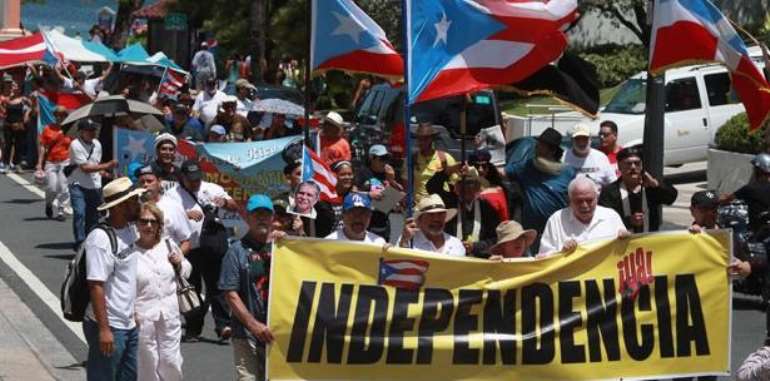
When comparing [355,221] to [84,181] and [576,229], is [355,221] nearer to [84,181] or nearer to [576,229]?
[576,229]

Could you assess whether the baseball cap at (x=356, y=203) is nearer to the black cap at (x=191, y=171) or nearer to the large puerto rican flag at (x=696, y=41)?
the large puerto rican flag at (x=696, y=41)

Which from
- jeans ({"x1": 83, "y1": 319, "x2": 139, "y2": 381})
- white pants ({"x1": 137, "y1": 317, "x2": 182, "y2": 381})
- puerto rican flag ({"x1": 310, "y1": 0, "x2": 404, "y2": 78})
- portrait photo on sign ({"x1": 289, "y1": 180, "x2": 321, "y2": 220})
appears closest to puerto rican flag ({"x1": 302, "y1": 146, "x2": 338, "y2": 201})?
portrait photo on sign ({"x1": 289, "y1": 180, "x2": 321, "y2": 220})

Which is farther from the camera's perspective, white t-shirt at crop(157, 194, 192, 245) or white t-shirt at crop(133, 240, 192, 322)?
white t-shirt at crop(157, 194, 192, 245)

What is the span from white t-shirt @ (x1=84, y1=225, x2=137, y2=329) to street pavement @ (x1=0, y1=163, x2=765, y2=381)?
8.34 ft

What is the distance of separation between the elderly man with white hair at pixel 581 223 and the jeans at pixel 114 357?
2484 mm

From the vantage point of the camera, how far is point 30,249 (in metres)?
18.3

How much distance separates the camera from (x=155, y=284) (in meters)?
9.38

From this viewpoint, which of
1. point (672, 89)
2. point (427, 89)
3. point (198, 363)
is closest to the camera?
point (427, 89)

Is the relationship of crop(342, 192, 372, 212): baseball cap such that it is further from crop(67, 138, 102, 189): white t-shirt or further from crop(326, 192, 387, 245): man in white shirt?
crop(67, 138, 102, 189): white t-shirt

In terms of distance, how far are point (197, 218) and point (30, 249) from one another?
631cm

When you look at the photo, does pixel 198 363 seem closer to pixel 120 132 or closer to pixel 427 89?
pixel 427 89

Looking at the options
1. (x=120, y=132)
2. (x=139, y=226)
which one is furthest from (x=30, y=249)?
(x=139, y=226)

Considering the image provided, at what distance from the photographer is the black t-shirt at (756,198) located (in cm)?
1470

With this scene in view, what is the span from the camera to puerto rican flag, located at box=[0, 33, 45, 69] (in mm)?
29484
